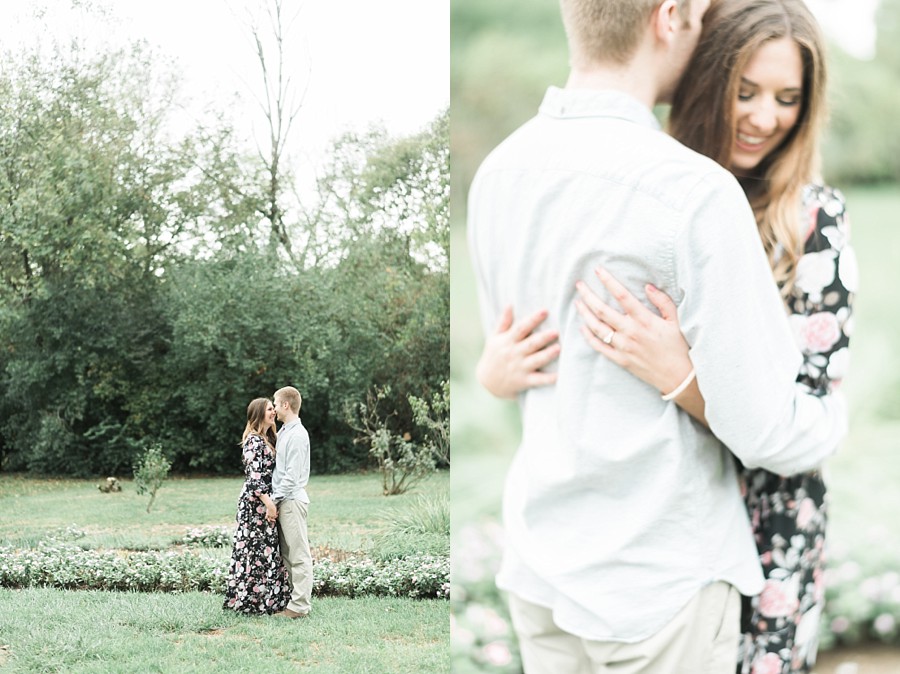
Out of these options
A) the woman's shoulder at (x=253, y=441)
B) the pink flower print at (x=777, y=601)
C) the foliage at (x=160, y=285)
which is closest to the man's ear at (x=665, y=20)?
the pink flower print at (x=777, y=601)

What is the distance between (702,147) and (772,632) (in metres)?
1.00

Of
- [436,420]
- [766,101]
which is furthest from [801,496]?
[436,420]

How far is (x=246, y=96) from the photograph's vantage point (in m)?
3.51

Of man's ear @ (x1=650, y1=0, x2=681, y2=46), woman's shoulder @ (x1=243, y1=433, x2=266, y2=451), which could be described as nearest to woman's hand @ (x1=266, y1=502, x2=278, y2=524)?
woman's shoulder @ (x1=243, y1=433, x2=266, y2=451)

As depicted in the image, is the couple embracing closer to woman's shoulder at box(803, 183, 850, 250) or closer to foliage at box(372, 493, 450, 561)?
foliage at box(372, 493, 450, 561)

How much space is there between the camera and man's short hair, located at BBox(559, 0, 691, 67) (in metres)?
1.57

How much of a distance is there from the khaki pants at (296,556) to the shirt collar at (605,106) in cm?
232

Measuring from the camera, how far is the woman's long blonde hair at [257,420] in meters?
3.52

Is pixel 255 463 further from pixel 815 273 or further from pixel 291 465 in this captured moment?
pixel 815 273

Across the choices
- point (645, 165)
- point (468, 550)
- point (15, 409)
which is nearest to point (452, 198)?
point (468, 550)

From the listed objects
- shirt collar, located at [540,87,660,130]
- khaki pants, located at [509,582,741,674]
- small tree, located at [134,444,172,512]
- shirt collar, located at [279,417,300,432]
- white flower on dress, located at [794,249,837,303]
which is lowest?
khaki pants, located at [509,582,741,674]

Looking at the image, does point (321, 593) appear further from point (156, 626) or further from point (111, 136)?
point (111, 136)

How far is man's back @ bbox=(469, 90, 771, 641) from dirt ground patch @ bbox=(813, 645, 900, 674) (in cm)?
115

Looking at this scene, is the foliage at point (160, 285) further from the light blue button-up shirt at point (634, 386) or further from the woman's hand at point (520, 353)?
the light blue button-up shirt at point (634, 386)
